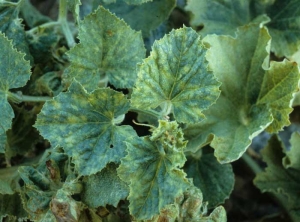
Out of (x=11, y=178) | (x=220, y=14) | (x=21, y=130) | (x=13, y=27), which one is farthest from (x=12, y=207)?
(x=220, y=14)

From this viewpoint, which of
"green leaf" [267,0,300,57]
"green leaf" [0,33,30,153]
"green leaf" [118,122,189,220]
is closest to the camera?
"green leaf" [118,122,189,220]

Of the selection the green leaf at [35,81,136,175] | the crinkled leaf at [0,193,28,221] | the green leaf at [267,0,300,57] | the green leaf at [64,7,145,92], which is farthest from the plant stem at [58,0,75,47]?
the green leaf at [267,0,300,57]

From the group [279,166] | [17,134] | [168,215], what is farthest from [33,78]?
[279,166]

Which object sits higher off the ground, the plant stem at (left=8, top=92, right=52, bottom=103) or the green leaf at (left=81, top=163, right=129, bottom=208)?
the plant stem at (left=8, top=92, right=52, bottom=103)

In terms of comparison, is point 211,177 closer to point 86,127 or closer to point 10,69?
point 86,127

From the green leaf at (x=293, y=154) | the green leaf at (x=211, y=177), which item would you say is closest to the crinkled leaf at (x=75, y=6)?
the green leaf at (x=211, y=177)

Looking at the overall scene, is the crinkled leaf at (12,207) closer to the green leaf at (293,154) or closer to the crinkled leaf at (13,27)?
the crinkled leaf at (13,27)

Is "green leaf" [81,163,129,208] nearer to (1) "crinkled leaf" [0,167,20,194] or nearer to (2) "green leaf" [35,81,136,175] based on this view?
(2) "green leaf" [35,81,136,175]
